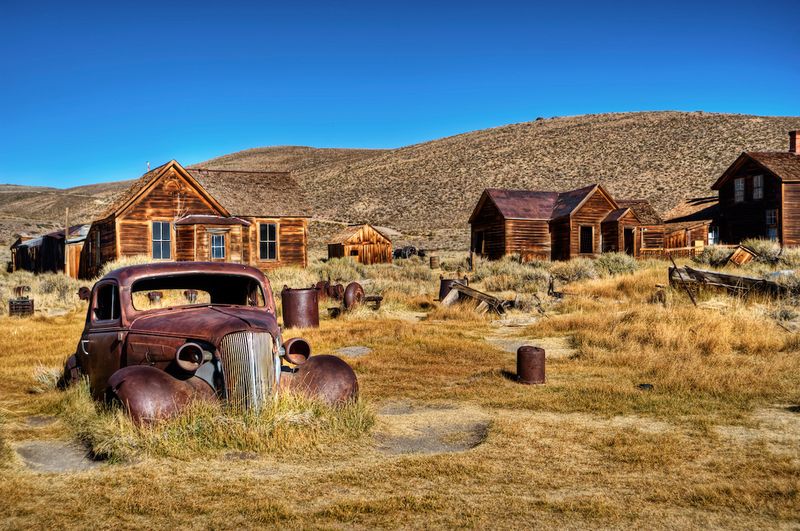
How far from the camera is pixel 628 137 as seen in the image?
255 feet

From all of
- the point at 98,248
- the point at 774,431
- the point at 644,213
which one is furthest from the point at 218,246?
the point at 774,431

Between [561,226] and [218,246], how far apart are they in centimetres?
1708

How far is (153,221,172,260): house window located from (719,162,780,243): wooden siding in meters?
27.9

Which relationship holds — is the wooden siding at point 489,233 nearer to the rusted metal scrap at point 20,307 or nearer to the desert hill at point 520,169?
the desert hill at point 520,169

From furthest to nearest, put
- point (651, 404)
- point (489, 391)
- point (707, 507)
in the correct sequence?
1. point (489, 391)
2. point (651, 404)
3. point (707, 507)

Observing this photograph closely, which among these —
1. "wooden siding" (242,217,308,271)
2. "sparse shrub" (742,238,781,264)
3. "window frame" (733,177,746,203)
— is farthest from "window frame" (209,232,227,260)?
"window frame" (733,177,746,203)

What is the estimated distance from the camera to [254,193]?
29.9 metres

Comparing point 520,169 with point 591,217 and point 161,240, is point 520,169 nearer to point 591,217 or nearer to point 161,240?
point 591,217

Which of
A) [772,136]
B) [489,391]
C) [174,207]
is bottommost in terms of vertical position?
[489,391]

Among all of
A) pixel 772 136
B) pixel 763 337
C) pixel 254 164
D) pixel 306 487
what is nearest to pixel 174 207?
pixel 763 337

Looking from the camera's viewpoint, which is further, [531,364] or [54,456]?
[531,364]

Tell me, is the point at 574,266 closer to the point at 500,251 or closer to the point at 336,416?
the point at 500,251

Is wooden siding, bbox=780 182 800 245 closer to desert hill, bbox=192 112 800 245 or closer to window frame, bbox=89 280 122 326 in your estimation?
desert hill, bbox=192 112 800 245

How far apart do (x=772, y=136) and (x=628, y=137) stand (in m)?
15.0
